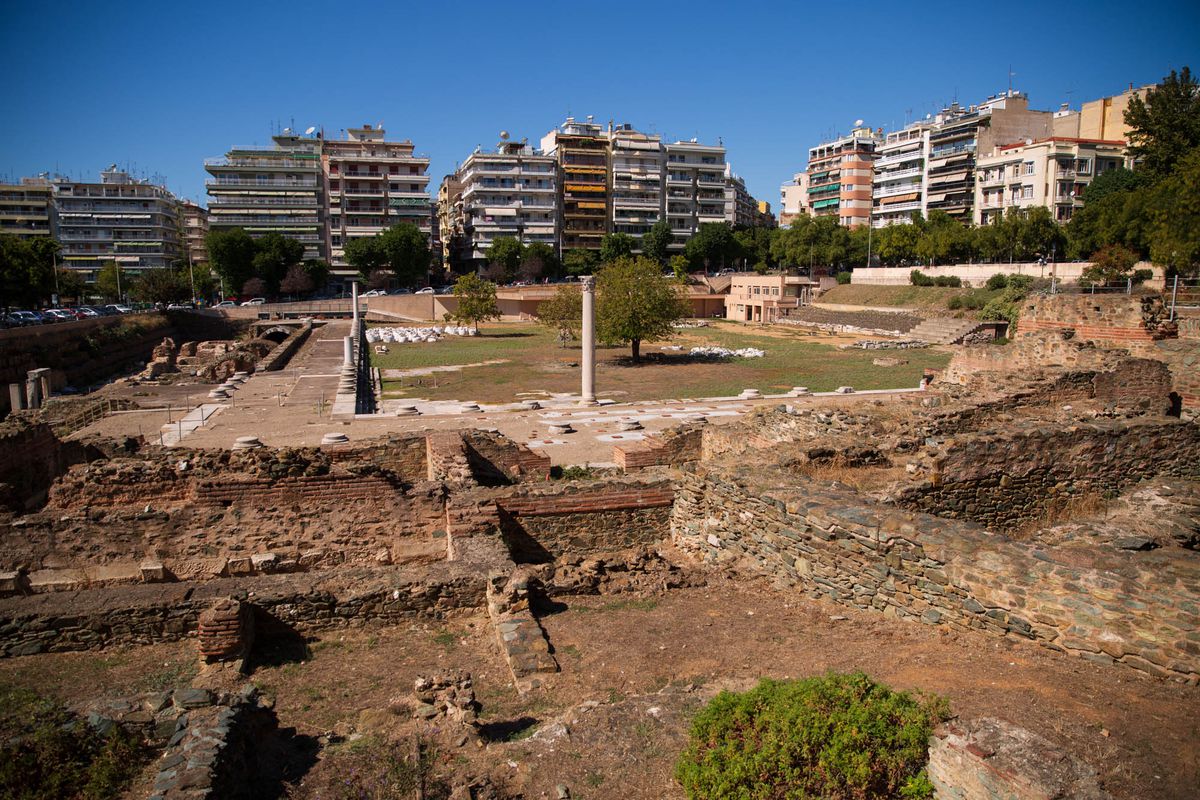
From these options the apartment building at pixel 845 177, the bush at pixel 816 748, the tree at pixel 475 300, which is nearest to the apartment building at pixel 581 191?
the apartment building at pixel 845 177

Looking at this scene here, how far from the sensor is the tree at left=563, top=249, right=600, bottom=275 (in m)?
94.1

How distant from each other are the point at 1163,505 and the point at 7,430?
17.4m

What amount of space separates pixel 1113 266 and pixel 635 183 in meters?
69.8

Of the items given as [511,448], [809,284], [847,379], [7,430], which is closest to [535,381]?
[847,379]

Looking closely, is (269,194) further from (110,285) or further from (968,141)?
(968,141)

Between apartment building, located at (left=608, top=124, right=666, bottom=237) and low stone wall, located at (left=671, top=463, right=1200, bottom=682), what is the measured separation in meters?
99.7

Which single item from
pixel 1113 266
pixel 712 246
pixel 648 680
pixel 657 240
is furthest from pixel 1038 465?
pixel 657 240

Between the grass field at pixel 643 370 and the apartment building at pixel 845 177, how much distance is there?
60.3 meters

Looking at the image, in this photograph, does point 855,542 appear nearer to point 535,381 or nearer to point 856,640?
point 856,640

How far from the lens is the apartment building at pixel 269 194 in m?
96.2

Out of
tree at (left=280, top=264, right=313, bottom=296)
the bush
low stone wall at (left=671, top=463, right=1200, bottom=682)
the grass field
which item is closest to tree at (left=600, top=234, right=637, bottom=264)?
tree at (left=280, top=264, right=313, bottom=296)

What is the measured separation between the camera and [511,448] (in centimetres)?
1506

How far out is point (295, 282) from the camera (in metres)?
81.1

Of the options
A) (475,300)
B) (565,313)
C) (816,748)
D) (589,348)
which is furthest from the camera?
(475,300)
